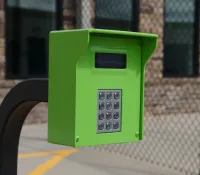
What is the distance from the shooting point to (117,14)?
1099 cm

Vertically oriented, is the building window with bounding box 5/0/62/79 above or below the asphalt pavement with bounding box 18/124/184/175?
above

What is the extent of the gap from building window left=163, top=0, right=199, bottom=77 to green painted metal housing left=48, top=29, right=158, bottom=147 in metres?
8.85

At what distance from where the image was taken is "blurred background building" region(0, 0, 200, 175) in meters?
8.83

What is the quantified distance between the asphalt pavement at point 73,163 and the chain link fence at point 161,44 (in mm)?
1928

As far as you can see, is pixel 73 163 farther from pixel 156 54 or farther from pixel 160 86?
pixel 156 54

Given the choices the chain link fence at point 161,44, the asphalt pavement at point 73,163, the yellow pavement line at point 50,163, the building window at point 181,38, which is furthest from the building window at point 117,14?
the yellow pavement line at point 50,163

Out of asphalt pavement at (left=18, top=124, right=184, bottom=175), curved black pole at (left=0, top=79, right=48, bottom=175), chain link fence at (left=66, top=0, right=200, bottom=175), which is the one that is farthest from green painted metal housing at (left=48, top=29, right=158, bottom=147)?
chain link fence at (left=66, top=0, right=200, bottom=175)

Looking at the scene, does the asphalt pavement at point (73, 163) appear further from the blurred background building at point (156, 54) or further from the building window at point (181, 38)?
the building window at point (181, 38)

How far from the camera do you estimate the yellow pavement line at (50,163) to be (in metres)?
Result: 5.91

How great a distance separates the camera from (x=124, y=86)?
2.89m

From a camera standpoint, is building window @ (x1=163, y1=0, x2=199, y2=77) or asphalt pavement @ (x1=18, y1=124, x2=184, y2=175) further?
building window @ (x1=163, y1=0, x2=199, y2=77)

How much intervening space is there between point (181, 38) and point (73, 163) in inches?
259

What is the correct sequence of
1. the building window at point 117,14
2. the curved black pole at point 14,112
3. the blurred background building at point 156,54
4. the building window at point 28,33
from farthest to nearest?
the building window at point 117,14 → the building window at point 28,33 → the blurred background building at point 156,54 → the curved black pole at point 14,112

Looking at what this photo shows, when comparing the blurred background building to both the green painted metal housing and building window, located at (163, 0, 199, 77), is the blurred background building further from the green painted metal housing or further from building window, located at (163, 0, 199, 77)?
the green painted metal housing
